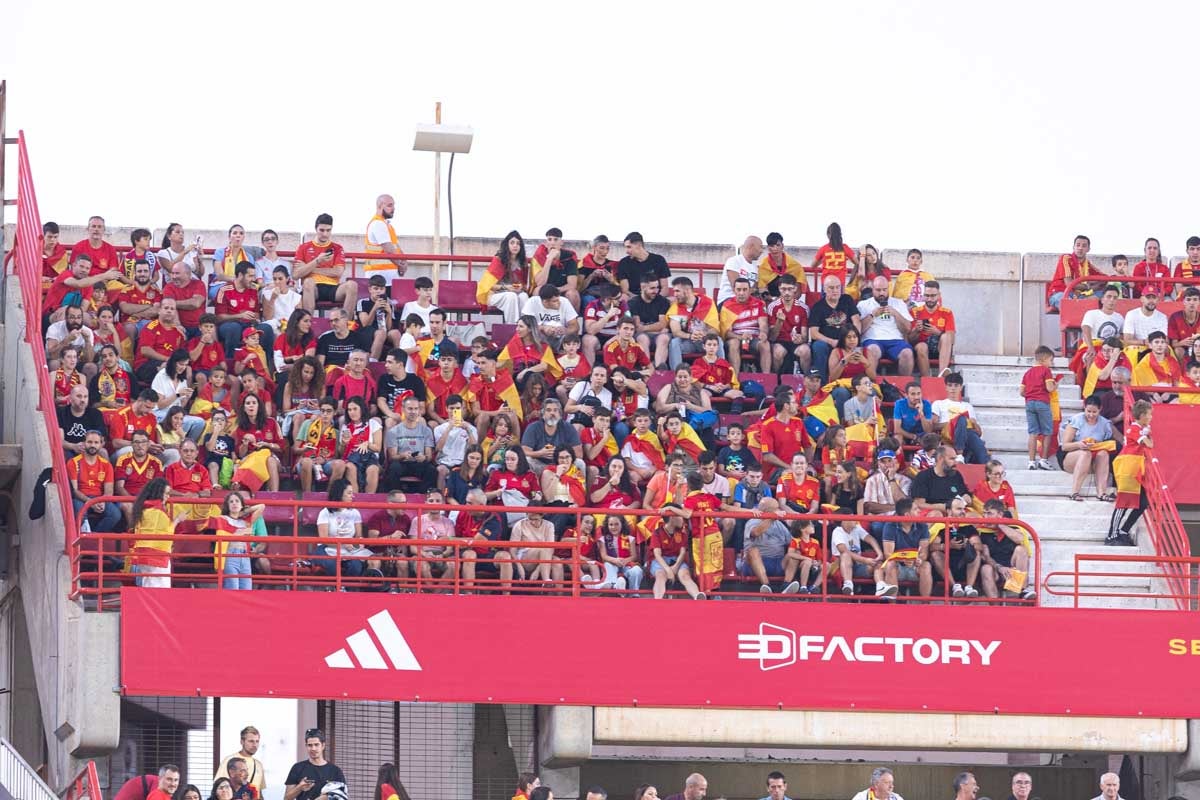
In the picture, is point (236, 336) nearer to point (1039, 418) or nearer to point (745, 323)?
point (745, 323)

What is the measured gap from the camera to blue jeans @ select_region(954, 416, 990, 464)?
2611 cm

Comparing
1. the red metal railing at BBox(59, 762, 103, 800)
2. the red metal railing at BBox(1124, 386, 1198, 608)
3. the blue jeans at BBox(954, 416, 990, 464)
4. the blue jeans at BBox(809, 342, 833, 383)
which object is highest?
the blue jeans at BBox(809, 342, 833, 383)

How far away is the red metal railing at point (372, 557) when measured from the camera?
2248 centimetres

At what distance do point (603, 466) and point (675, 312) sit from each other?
10.1ft

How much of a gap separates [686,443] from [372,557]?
3834mm

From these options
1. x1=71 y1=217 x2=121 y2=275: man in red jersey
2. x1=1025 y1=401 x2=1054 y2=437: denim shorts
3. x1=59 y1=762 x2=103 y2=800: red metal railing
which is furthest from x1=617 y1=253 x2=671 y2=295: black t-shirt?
x1=59 y1=762 x2=103 y2=800: red metal railing

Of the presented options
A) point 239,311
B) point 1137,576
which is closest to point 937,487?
point 1137,576

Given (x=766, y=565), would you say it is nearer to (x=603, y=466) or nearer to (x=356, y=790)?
(x=603, y=466)

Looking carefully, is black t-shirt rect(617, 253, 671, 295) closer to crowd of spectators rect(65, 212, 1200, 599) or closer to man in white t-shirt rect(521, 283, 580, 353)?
crowd of spectators rect(65, 212, 1200, 599)

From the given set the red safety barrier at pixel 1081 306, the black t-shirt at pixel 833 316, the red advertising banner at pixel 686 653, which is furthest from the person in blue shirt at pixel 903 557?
the red safety barrier at pixel 1081 306

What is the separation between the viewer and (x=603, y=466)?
25.1 metres

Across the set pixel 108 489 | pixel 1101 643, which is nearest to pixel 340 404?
pixel 108 489

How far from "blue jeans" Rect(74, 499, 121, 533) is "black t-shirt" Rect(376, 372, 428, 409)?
337cm

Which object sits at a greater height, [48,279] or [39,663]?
[48,279]
